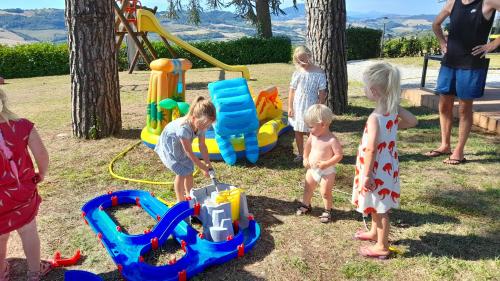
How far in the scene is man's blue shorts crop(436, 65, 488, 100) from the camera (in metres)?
4.68

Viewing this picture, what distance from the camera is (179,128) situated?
3.49 meters

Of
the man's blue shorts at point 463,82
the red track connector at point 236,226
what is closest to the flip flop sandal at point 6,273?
the red track connector at point 236,226

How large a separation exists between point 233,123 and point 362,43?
60.1 feet

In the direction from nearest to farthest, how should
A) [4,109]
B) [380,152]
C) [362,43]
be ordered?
[4,109], [380,152], [362,43]

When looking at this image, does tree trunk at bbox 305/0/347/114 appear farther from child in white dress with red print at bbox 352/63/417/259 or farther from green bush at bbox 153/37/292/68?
green bush at bbox 153/37/292/68

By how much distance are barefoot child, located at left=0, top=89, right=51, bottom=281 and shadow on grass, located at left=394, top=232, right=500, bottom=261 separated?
259 cm

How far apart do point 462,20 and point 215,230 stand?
3.58m

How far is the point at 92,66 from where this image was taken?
6.03 m

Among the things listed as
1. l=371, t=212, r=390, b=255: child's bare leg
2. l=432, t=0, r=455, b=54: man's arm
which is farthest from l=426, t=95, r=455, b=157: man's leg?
l=371, t=212, r=390, b=255: child's bare leg

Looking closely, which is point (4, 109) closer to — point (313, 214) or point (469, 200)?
point (313, 214)

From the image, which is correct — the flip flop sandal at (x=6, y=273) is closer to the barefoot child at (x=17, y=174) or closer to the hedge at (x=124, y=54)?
the barefoot child at (x=17, y=174)

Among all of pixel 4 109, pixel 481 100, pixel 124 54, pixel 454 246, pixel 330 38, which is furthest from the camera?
pixel 124 54

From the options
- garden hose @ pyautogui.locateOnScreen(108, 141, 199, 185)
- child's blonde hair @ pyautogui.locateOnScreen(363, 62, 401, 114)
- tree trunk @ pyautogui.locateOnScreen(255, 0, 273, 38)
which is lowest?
garden hose @ pyautogui.locateOnScreen(108, 141, 199, 185)

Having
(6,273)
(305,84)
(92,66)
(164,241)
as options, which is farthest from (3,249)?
(92,66)
